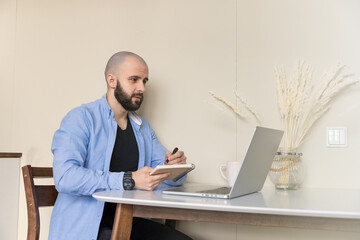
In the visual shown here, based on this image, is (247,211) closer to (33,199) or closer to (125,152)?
(125,152)

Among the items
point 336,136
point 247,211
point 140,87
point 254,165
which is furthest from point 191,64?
point 247,211

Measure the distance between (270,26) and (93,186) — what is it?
129 cm

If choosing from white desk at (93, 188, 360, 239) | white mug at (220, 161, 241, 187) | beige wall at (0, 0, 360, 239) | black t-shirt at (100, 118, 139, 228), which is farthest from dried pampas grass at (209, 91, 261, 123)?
white desk at (93, 188, 360, 239)

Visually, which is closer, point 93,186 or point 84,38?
point 93,186

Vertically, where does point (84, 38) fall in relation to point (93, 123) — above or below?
above

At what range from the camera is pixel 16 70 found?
8.95 ft

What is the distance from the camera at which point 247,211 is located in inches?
47.4

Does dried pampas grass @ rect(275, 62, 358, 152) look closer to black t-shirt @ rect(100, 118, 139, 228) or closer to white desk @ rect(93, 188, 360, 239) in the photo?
white desk @ rect(93, 188, 360, 239)

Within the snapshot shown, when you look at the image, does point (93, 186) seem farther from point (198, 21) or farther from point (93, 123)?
point (198, 21)

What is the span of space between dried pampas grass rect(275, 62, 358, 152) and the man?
575mm

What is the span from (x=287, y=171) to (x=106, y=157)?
879mm

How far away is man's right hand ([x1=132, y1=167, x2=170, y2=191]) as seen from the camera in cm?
161

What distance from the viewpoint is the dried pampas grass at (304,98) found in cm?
191

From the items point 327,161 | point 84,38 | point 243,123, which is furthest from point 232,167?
point 84,38
